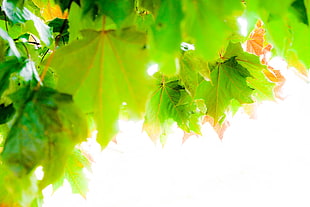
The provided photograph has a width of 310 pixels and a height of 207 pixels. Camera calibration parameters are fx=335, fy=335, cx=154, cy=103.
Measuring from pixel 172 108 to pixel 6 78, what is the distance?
352mm

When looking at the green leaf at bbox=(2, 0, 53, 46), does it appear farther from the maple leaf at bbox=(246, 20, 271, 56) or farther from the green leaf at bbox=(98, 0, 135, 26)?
the maple leaf at bbox=(246, 20, 271, 56)

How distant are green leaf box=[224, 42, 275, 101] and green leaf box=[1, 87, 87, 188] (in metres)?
0.38

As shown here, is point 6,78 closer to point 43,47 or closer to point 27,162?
point 27,162

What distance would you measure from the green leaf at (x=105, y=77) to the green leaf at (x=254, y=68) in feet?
1.06

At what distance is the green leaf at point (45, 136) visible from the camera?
281 millimetres

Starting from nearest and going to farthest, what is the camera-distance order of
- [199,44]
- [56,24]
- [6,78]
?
[199,44], [6,78], [56,24]

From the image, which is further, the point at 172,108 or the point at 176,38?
the point at 172,108

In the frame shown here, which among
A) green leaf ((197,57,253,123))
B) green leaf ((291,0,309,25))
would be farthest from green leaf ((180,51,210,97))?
green leaf ((291,0,309,25))

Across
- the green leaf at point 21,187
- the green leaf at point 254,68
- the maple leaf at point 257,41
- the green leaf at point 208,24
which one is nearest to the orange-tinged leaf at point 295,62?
the green leaf at point 254,68

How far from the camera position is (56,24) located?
1.97 ft

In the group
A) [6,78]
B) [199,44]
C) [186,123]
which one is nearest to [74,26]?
[6,78]

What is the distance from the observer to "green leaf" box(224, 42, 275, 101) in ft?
1.92

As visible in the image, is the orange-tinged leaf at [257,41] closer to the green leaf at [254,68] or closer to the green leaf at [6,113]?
the green leaf at [254,68]

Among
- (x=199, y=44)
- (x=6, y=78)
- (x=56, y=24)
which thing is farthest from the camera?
(x=56, y=24)
